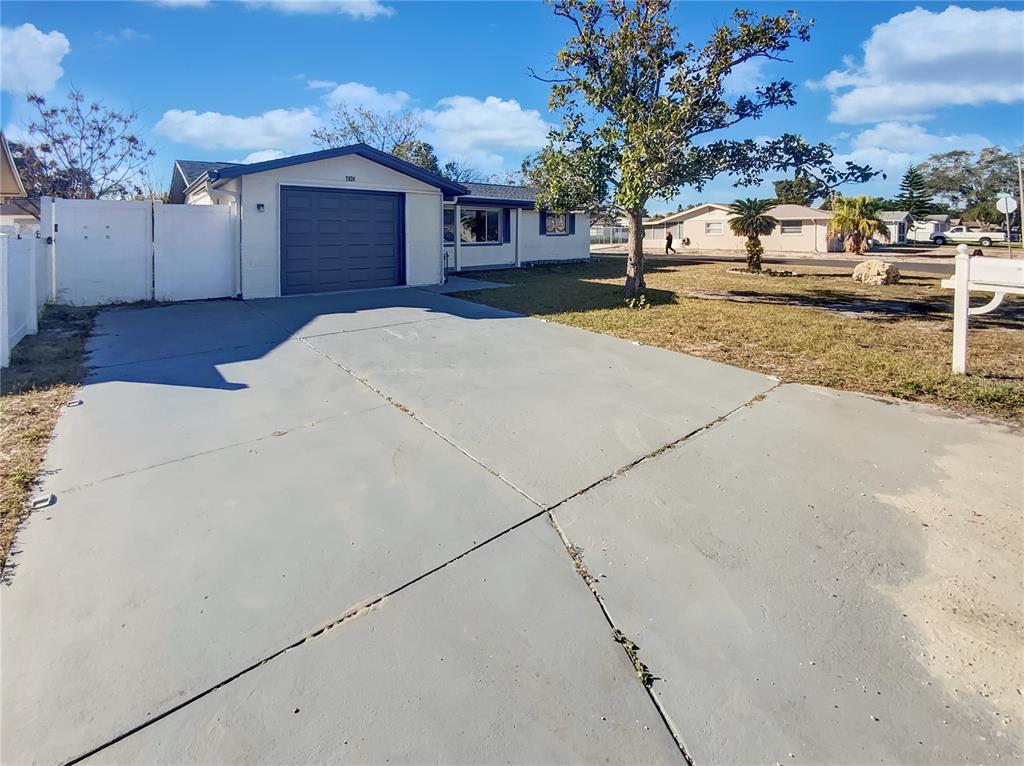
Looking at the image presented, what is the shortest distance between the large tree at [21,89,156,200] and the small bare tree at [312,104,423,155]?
36.3 ft

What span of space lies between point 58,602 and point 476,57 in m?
14.6

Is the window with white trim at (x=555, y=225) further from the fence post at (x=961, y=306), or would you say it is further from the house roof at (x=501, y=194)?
the fence post at (x=961, y=306)

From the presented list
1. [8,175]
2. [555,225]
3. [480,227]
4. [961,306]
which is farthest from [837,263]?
[8,175]

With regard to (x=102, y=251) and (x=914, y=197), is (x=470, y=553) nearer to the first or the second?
(x=102, y=251)

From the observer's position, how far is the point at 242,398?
4949mm

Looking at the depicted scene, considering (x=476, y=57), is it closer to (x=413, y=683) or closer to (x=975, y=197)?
(x=413, y=683)

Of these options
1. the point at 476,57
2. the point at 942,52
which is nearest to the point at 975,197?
the point at 942,52

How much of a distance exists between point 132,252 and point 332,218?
3952 mm

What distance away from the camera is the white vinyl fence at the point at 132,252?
9.74 meters

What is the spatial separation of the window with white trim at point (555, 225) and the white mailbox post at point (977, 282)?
55.3ft

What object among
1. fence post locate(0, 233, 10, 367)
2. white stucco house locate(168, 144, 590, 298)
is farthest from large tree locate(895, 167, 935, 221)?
fence post locate(0, 233, 10, 367)

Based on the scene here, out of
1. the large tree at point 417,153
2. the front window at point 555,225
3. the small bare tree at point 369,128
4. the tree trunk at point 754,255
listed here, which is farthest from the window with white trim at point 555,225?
the small bare tree at point 369,128

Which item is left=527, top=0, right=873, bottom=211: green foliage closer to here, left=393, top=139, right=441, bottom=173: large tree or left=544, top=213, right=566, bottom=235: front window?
left=544, top=213, right=566, bottom=235: front window

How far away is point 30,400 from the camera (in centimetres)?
475
